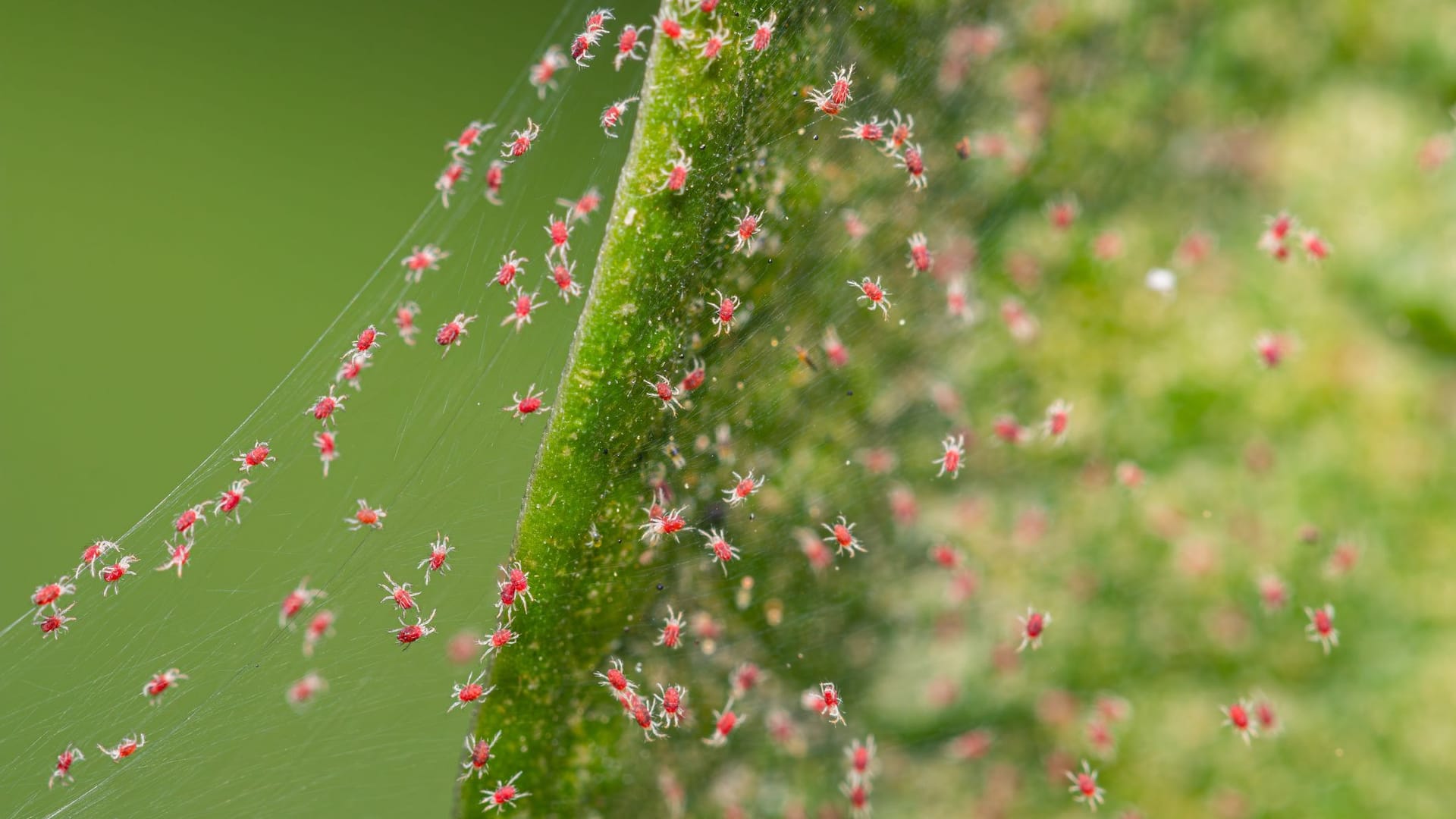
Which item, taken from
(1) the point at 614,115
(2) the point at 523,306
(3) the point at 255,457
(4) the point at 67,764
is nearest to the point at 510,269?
(2) the point at 523,306

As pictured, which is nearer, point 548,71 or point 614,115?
point 614,115

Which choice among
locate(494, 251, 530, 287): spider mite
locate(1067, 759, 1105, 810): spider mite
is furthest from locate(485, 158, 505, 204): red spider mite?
locate(1067, 759, 1105, 810): spider mite

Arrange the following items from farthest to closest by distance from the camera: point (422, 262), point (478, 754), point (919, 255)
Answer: point (422, 262)
point (478, 754)
point (919, 255)

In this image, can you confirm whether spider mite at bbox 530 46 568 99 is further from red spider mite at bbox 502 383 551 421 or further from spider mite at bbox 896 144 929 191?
spider mite at bbox 896 144 929 191

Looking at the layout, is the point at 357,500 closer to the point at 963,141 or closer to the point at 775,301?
the point at 775,301

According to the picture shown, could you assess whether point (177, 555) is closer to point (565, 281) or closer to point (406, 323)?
point (406, 323)

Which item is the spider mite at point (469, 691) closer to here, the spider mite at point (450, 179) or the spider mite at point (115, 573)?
the spider mite at point (115, 573)

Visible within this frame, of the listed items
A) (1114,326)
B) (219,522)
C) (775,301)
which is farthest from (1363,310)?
(219,522)
